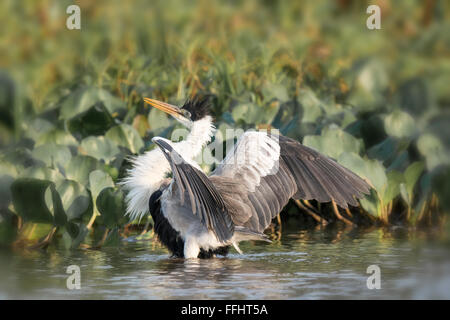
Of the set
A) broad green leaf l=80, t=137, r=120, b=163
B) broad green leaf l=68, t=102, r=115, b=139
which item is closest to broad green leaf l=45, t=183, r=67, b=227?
broad green leaf l=80, t=137, r=120, b=163

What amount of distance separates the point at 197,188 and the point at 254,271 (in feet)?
2.52

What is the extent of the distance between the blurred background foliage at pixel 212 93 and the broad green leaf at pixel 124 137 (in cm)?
1

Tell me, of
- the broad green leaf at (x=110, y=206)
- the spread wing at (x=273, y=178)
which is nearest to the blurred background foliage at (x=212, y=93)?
the broad green leaf at (x=110, y=206)

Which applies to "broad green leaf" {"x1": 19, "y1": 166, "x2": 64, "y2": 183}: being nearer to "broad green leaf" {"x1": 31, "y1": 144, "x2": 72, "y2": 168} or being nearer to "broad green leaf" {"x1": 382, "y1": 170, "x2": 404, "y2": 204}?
"broad green leaf" {"x1": 31, "y1": 144, "x2": 72, "y2": 168}

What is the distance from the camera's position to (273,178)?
7000 mm

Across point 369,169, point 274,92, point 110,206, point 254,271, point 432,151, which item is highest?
point 274,92

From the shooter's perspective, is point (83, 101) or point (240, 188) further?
point (83, 101)

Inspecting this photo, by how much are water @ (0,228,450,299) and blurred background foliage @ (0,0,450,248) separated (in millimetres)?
428

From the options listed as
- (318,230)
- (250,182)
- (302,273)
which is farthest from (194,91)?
(302,273)

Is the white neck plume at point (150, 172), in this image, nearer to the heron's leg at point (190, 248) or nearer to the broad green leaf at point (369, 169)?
the heron's leg at point (190, 248)

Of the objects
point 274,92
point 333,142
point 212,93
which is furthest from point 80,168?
point 274,92

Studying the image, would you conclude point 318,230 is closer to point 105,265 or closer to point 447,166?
point 447,166

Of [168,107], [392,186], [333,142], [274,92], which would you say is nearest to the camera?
[168,107]

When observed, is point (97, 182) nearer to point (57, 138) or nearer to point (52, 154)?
A: point (52, 154)
